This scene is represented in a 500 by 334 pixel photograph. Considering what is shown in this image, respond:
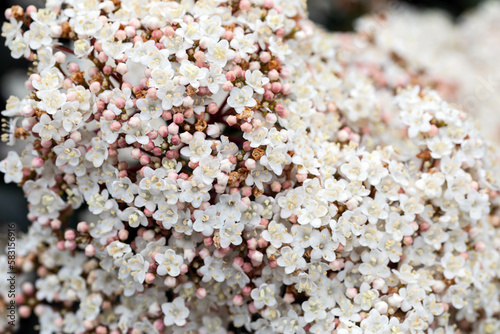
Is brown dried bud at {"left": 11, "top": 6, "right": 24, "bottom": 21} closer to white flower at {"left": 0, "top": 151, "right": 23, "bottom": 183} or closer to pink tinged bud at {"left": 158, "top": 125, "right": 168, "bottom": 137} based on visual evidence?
white flower at {"left": 0, "top": 151, "right": 23, "bottom": 183}

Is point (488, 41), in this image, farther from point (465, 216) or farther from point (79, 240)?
point (79, 240)

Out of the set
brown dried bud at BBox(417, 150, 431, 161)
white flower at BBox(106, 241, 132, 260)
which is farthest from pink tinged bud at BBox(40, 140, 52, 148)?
brown dried bud at BBox(417, 150, 431, 161)

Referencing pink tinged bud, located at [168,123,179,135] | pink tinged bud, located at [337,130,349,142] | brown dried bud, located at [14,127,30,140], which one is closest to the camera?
pink tinged bud, located at [168,123,179,135]

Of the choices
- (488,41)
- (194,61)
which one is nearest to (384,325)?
(194,61)

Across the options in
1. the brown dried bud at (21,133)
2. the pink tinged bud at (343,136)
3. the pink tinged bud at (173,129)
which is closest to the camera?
the pink tinged bud at (173,129)

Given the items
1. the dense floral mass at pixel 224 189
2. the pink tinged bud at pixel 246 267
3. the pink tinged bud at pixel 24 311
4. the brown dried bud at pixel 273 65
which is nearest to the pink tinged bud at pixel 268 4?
the dense floral mass at pixel 224 189

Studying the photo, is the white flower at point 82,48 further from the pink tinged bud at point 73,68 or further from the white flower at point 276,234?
the white flower at point 276,234
